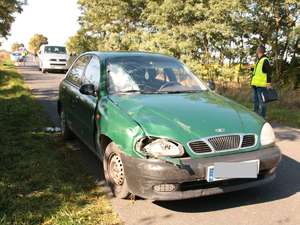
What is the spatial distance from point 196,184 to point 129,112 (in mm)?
1102

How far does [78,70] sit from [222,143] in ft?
11.0

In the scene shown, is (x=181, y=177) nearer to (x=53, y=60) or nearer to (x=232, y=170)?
(x=232, y=170)

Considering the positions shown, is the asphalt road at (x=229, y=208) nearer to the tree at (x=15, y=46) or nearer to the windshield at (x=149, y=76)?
the windshield at (x=149, y=76)

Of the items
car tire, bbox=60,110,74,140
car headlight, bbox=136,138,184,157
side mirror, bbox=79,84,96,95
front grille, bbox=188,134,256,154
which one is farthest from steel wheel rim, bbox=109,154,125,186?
car tire, bbox=60,110,74,140

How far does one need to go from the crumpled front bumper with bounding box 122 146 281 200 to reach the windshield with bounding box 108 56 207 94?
1356 millimetres

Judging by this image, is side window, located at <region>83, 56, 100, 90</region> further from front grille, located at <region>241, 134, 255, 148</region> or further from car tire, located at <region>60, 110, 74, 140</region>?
front grille, located at <region>241, 134, 255, 148</region>

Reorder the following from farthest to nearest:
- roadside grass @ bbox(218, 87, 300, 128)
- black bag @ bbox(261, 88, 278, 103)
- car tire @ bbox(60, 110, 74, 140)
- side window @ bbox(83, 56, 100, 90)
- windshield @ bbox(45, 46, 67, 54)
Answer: windshield @ bbox(45, 46, 67, 54) < roadside grass @ bbox(218, 87, 300, 128) < black bag @ bbox(261, 88, 278, 103) < car tire @ bbox(60, 110, 74, 140) < side window @ bbox(83, 56, 100, 90)

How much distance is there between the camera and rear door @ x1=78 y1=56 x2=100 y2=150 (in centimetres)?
556

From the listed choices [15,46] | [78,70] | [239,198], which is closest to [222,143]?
[239,198]

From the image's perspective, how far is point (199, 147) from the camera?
4.19 metres

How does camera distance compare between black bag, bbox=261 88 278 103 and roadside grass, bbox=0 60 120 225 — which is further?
black bag, bbox=261 88 278 103

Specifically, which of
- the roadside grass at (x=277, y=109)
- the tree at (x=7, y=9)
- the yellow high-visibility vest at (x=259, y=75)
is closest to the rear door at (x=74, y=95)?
the yellow high-visibility vest at (x=259, y=75)

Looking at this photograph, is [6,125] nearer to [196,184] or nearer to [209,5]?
[196,184]

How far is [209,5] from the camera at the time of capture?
768 inches
